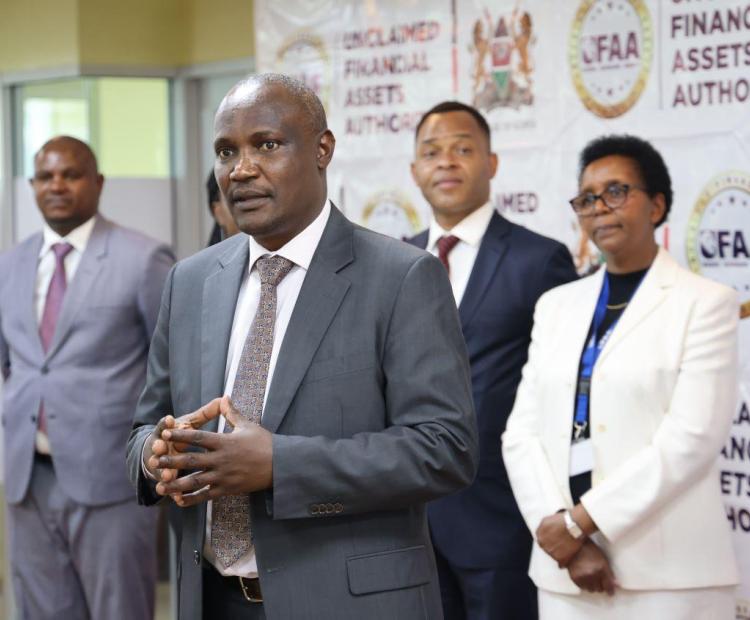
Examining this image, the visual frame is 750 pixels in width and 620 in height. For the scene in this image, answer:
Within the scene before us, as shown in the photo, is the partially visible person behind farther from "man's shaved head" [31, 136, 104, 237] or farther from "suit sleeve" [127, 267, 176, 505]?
"suit sleeve" [127, 267, 176, 505]

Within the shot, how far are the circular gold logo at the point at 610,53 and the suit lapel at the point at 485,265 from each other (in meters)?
0.78

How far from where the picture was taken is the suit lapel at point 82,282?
4.24 m

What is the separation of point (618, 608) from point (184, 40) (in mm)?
4736

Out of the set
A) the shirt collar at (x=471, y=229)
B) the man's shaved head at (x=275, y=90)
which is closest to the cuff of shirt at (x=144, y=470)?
the man's shaved head at (x=275, y=90)

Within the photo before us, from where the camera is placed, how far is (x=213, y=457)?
6.47 feet

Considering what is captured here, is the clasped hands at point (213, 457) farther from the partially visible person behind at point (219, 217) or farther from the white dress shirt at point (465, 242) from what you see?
the partially visible person behind at point (219, 217)

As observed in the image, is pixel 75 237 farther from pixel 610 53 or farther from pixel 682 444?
pixel 682 444

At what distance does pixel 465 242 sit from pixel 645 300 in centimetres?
69

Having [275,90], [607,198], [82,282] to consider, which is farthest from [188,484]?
[82,282]

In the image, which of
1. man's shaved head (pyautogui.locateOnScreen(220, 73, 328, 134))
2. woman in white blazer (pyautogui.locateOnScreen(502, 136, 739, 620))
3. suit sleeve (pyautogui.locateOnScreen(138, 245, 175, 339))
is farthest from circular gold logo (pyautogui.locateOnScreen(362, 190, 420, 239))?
man's shaved head (pyautogui.locateOnScreen(220, 73, 328, 134))

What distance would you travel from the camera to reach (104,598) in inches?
167

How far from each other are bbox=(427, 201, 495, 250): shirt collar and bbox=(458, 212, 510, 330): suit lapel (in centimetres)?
2

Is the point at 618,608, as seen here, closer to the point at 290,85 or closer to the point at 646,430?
the point at 646,430

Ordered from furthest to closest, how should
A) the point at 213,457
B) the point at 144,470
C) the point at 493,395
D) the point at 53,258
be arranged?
the point at 53,258
the point at 493,395
the point at 144,470
the point at 213,457
